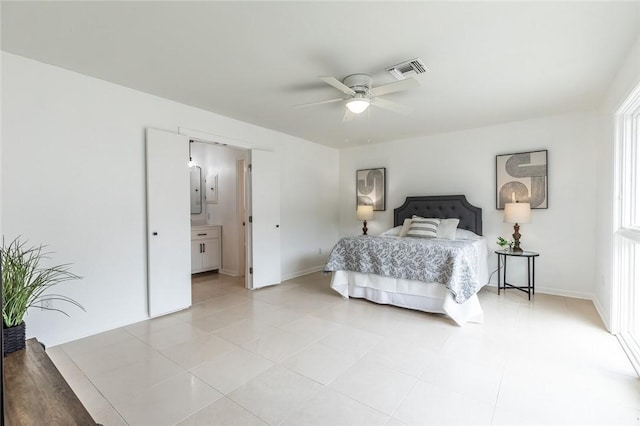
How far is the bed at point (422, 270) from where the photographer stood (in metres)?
3.17

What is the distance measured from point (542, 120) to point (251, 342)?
4.58m

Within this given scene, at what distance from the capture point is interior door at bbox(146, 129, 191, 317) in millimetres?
3285

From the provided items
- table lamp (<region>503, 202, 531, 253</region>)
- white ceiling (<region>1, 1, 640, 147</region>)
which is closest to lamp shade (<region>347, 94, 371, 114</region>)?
white ceiling (<region>1, 1, 640, 147</region>)

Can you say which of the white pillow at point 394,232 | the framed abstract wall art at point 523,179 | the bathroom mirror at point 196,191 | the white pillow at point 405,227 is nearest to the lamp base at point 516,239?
the framed abstract wall art at point 523,179

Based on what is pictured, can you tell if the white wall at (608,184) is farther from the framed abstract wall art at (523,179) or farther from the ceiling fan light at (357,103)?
the ceiling fan light at (357,103)

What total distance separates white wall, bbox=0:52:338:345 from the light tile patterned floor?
35 centimetres

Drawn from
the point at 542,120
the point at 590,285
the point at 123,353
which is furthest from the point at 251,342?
the point at 542,120

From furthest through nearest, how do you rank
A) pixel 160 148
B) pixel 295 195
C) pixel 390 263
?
pixel 295 195 < pixel 390 263 < pixel 160 148

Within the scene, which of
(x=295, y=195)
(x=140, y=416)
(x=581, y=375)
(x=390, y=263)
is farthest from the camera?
(x=295, y=195)

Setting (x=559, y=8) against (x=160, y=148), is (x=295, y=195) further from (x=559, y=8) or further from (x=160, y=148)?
(x=559, y=8)

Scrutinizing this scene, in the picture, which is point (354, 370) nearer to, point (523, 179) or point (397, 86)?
point (397, 86)

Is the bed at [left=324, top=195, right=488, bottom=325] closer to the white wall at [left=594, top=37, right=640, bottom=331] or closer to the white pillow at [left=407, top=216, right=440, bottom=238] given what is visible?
the white pillow at [left=407, top=216, right=440, bottom=238]

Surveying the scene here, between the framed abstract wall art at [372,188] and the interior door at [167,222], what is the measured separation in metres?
3.29

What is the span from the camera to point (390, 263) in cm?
368
